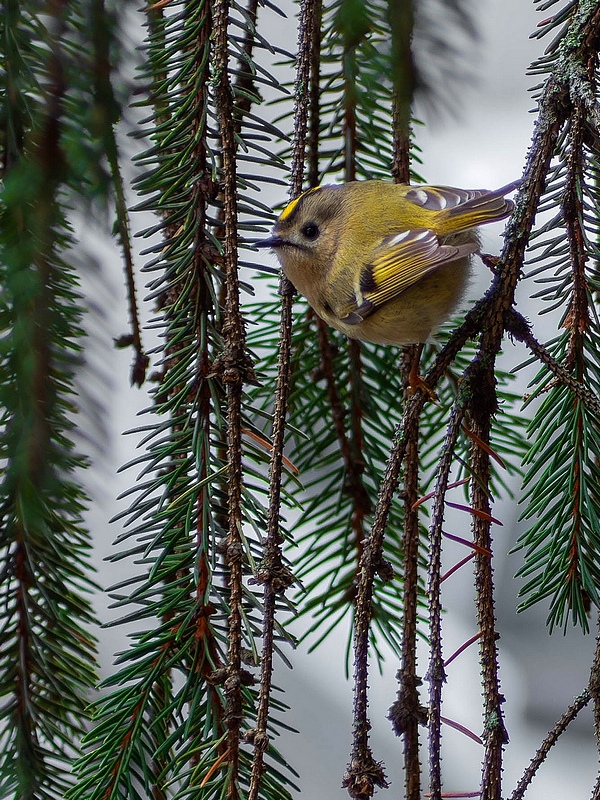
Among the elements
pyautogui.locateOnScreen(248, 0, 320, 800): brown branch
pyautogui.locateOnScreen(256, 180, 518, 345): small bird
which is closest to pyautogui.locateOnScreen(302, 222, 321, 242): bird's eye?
pyautogui.locateOnScreen(256, 180, 518, 345): small bird

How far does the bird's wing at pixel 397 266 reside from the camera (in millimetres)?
719

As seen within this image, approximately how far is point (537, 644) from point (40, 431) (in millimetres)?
1098

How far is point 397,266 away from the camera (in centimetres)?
77

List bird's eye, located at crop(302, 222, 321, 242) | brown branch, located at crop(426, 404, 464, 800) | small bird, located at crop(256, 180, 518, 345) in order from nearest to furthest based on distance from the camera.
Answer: brown branch, located at crop(426, 404, 464, 800) < small bird, located at crop(256, 180, 518, 345) < bird's eye, located at crop(302, 222, 321, 242)

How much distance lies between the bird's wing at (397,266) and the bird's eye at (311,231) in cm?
6

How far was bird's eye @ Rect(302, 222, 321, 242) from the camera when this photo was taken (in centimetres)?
82

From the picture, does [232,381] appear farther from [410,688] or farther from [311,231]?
[311,231]

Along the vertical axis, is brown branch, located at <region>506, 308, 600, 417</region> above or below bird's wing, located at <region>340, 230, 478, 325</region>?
below

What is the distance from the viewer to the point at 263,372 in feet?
2.36

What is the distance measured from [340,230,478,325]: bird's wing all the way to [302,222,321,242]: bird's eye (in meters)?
0.06

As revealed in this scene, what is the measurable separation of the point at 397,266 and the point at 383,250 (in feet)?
0.19

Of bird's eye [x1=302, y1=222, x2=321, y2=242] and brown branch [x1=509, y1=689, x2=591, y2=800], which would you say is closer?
brown branch [x1=509, y1=689, x2=591, y2=800]

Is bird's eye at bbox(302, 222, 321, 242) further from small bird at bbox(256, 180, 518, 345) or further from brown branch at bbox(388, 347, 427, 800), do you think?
brown branch at bbox(388, 347, 427, 800)

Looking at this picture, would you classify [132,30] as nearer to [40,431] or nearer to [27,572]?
[40,431]
